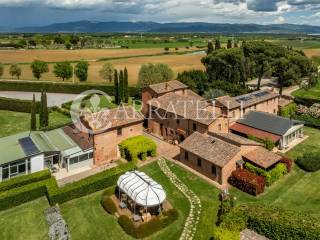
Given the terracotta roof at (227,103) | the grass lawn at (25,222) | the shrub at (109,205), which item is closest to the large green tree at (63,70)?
the terracotta roof at (227,103)

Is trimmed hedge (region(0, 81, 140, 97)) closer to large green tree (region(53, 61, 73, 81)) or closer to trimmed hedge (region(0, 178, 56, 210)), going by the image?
large green tree (region(53, 61, 73, 81))

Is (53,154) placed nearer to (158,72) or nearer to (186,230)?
(186,230)

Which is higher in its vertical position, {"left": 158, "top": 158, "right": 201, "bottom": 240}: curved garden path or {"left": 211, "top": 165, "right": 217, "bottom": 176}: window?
{"left": 211, "top": 165, "right": 217, "bottom": 176}: window

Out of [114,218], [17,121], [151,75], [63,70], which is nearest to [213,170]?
[114,218]

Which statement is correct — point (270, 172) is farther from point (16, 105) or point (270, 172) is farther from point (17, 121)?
point (16, 105)

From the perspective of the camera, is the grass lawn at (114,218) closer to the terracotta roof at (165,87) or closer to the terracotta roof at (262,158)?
the terracotta roof at (262,158)

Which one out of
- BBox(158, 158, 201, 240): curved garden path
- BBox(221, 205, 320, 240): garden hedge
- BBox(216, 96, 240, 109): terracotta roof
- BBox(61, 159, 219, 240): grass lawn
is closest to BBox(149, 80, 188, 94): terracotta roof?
BBox(216, 96, 240, 109): terracotta roof
